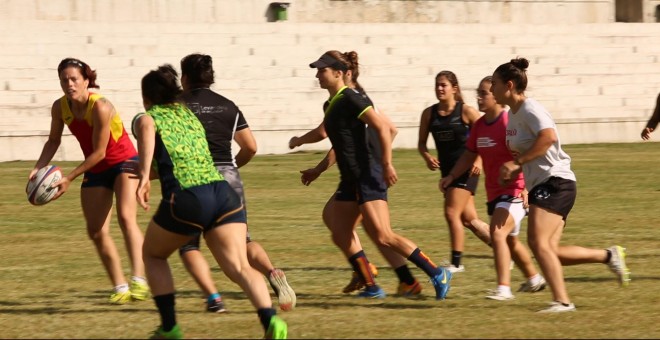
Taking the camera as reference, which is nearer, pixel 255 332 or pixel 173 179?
pixel 173 179

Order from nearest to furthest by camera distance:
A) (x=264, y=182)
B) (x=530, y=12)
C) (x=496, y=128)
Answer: (x=496, y=128)
(x=264, y=182)
(x=530, y=12)

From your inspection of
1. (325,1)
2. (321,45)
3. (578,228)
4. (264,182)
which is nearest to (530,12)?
(325,1)

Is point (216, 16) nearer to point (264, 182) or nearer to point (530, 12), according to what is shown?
point (530, 12)

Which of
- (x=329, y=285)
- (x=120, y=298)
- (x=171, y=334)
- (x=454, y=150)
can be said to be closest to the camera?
(x=171, y=334)

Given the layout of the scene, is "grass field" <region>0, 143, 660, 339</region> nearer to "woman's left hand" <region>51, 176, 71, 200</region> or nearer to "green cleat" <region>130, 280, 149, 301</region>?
"green cleat" <region>130, 280, 149, 301</region>

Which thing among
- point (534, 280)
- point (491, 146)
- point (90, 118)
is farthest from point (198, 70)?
point (534, 280)

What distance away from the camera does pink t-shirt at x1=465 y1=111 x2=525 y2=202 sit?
10188mm

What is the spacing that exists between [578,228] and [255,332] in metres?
7.30

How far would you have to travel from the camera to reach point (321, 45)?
32031 millimetres

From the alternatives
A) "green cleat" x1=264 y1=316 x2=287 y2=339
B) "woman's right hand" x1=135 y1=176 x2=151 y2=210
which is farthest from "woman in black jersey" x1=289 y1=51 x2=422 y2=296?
"green cleat" x1=264 y1=316 x2=287 y2=339

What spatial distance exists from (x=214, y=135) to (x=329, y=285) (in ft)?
7.06

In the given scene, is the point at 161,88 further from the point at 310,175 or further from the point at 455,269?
the point at 455,269

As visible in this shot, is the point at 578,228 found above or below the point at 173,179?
below

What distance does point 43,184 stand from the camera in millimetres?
9586
